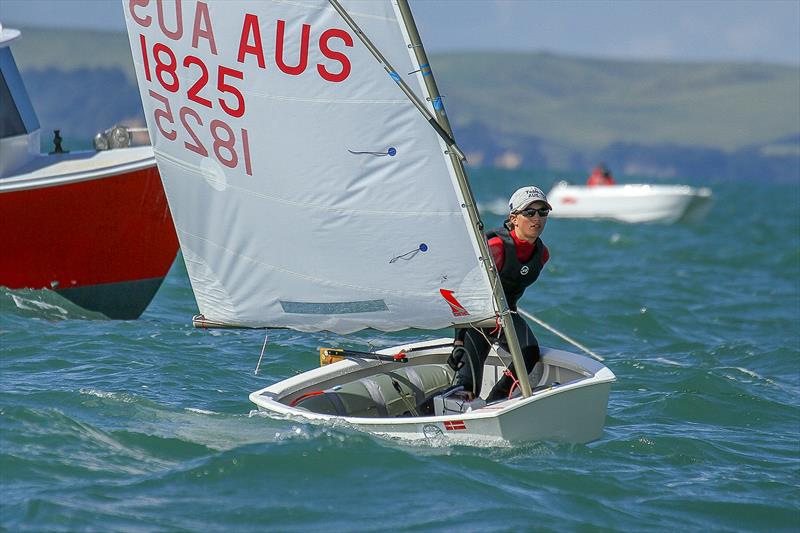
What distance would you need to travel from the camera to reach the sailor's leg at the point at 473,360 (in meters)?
8.12

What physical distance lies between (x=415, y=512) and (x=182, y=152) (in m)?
2.88

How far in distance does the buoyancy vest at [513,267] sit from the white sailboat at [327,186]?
0.35 metres

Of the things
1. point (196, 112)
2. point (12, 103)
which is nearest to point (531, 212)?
point (196, 112)

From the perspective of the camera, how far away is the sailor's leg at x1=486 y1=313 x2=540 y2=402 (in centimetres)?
798

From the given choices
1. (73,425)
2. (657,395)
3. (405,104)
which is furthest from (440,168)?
(657,395)

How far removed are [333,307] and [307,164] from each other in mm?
1011

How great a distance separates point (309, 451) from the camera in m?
7.25

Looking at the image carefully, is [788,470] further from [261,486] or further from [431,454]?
[261,486]

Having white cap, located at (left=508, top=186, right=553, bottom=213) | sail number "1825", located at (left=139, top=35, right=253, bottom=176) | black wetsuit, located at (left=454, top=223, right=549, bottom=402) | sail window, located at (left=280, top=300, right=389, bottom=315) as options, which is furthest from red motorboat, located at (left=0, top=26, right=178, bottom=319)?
white cap, located at (left=508, top=186, right=553, bottom=213)

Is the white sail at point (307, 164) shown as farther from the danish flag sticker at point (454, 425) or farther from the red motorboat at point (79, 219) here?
the red motorboat at point (79, 219)

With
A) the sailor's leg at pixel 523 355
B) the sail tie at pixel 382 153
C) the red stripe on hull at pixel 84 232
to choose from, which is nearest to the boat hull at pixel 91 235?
the red stripe on hull at pixel 84 232

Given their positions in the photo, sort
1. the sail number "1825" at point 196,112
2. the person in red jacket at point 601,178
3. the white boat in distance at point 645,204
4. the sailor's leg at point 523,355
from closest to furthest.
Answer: the sail number "1825" at point 196,112 < the sailor's leg at point 523,355 < the white boat in distance at point 645,204 < the person in red jacket at point 601,178

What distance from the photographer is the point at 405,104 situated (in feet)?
23.6

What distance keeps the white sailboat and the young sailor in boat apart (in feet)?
0.46
